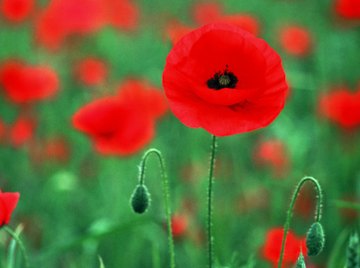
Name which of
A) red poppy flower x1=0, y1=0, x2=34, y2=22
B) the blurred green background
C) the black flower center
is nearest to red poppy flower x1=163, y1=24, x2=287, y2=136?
the black flower center

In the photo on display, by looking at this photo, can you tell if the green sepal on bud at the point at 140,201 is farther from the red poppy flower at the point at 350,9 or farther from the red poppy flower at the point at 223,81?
the red poppy flower at the point at 350,9

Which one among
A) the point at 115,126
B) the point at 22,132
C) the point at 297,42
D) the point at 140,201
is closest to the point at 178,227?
the point at 115,126

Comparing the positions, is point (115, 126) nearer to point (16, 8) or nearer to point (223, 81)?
point (223, 81)

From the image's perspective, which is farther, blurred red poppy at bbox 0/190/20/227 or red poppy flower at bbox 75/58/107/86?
red poppy flower at bbox 75/58/107/86

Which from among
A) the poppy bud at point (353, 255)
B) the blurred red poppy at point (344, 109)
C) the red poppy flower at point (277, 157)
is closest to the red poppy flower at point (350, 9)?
the blurred red poppy at point (344, 109)

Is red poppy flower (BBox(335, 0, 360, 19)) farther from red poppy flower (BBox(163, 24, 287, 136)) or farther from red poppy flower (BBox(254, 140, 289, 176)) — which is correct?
red poppy flower (BBox(163, 24, 287, 136))

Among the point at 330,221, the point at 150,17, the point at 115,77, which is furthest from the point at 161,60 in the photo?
the point at 330,221
